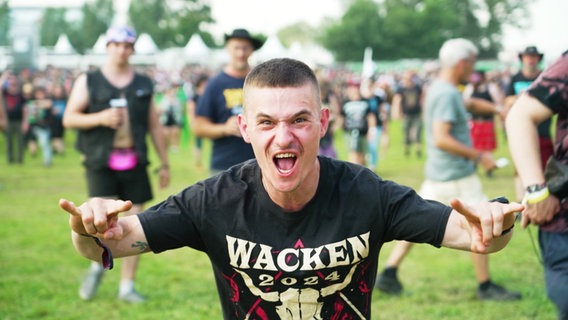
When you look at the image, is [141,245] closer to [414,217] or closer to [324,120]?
[324,120]

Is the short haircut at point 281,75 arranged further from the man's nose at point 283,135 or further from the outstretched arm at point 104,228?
the outstretched arm at point 104,228

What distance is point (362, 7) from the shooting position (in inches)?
3829

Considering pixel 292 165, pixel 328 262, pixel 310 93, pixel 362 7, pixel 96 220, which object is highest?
pixel 362 7

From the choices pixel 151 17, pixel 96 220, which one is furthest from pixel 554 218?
pixel 151 17

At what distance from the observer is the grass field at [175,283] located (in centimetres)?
588

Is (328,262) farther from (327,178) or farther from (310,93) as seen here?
(310,93)

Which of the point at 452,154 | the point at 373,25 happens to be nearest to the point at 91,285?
the point at 452,154

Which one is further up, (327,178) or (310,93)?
(310,93)

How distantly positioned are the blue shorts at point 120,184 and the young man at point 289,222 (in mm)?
3302

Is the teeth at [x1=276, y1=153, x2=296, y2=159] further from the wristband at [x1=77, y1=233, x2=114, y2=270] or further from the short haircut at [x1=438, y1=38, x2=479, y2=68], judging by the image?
the short haircut at [x1=438, y1=38, x2=479, y2=68]

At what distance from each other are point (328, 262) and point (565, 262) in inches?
52.9

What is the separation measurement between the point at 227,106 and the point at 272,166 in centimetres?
373

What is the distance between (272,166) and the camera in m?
2.70

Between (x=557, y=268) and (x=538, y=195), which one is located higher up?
(x=538, y=195)
